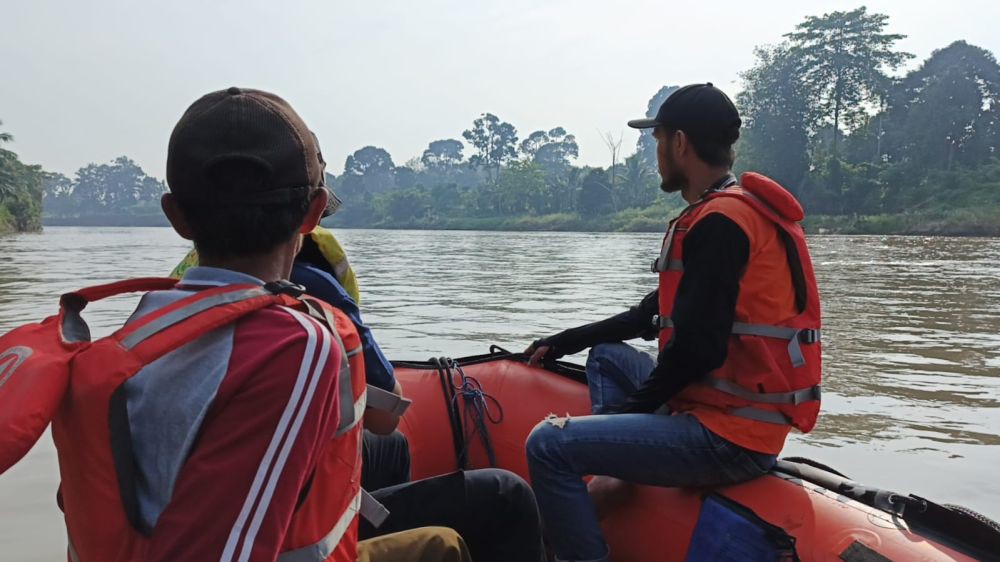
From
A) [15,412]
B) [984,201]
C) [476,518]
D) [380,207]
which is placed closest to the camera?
[15,412]

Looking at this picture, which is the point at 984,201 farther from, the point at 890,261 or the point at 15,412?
the point at 15,412

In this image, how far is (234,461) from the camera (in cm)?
87

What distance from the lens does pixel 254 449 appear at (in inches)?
34.6

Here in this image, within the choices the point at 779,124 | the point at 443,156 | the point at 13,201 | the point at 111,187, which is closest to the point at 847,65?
the point at 779,124

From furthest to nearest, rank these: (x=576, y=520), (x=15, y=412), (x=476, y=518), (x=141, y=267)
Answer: (x=141, y=267) < (x=576, y=520) < (x=476, y=518) < (x=15, y=412)

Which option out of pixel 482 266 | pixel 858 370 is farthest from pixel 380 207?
pixel 858 370

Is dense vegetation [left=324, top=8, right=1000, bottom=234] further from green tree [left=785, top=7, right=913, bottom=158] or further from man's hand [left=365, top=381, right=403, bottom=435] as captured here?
man's hand [left=365, top=381, right=403, bottom=435]

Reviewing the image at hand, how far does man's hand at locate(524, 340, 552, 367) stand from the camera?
3154mm

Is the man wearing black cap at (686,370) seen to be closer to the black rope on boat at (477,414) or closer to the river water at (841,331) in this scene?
the black rope on boat at (477,414)

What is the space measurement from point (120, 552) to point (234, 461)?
0.20 metres

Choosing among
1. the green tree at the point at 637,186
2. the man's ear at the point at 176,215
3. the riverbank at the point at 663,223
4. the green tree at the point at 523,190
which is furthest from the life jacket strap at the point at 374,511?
the green tree at the point at 523,190

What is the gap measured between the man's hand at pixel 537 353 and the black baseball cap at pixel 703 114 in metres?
1.16

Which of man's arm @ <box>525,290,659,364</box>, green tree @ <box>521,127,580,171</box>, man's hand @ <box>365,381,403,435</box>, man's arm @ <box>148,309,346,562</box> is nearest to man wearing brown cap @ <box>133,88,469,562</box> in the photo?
man's arm @ <box>148,309,346,562</box>

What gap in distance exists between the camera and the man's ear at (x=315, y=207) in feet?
3.72
